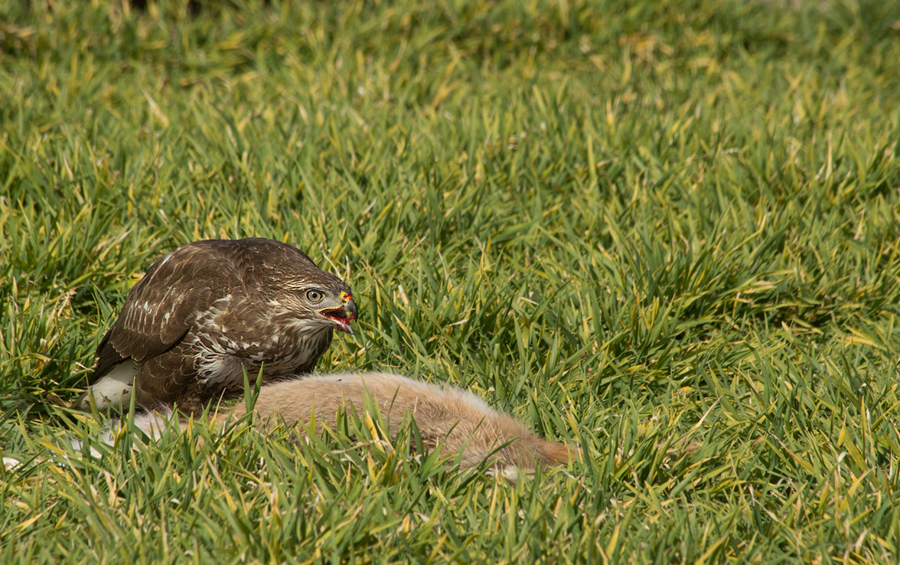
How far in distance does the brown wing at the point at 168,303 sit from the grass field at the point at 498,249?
32 centimetres

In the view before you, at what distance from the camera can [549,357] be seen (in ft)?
12.0

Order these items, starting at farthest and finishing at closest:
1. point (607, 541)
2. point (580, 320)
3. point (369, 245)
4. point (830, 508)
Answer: point (369, 245), point (580, 320), point (830, 508), point (607, 541)

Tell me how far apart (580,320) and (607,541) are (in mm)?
1454

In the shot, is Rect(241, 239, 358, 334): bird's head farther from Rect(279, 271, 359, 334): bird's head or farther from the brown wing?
the brown wing

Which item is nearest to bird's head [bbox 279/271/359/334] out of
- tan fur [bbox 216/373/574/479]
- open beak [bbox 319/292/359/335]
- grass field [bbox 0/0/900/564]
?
open beak [bbox 319/292/359/335]

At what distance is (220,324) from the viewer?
10.9ft

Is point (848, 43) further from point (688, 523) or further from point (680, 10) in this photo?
point (688, 523)

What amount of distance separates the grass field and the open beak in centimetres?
47

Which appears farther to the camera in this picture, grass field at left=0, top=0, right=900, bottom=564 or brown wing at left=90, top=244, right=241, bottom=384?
brown wing at left=90, top=244, right=241, bottom=384

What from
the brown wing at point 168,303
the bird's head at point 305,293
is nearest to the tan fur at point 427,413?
the bird's head at point 305,293

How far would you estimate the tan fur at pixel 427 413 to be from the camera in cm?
300

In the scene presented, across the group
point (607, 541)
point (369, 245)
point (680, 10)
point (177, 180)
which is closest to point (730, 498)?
point (607, 541)

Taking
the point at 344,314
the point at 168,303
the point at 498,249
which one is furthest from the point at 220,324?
the point at 498,249

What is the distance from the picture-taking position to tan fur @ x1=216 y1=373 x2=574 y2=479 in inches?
118
